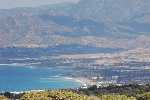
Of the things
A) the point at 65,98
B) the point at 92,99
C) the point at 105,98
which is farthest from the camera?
the point at 105,98

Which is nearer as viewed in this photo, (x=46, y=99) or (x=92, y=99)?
(x=46, y=99)

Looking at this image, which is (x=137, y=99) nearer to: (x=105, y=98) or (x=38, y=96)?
(x=105, y=98)

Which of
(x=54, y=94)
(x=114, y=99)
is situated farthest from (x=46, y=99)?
(x=114, y=99)

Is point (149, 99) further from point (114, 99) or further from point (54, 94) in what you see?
point (54, 94)

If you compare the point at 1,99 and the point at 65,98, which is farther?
the point at 1,99

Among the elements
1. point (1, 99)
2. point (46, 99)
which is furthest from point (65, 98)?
point (1, 99)

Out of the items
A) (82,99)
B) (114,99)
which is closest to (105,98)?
(114,99)

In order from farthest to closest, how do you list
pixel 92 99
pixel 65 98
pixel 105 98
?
pixel 105 98 < pixel 92 99 < pixel 65 98
